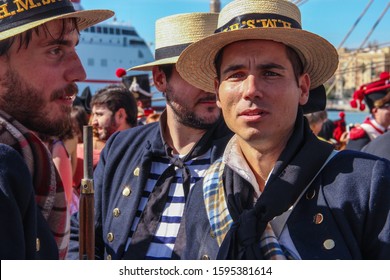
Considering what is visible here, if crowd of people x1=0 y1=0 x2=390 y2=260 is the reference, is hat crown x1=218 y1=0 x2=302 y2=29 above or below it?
above

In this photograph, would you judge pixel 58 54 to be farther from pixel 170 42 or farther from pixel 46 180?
pixel 170 42

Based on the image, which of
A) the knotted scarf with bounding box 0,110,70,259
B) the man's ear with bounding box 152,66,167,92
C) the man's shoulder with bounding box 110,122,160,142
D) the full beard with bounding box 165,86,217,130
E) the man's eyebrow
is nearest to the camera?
the knotted scarf with bounding box 0,110,70,259

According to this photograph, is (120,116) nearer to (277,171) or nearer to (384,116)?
(384,116)

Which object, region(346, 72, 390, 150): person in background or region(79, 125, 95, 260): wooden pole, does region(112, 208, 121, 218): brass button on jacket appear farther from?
region(346, 72, 390, 150): person in background

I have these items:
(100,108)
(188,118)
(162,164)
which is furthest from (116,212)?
(100,108)

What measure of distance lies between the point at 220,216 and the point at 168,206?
0.68m

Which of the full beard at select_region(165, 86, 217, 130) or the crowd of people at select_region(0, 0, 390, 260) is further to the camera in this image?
the full beard at select_region(165, 86, 217, 130)

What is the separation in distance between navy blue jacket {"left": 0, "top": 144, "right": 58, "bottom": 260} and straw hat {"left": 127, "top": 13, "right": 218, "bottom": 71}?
160cm

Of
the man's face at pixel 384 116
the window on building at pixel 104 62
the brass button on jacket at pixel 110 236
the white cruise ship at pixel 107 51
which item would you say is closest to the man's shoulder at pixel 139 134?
the brass button on jacket at pixel 110 236

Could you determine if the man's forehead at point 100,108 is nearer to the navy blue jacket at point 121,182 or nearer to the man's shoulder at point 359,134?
the navy blue jacket at point 121,182

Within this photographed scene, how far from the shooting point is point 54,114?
227cm

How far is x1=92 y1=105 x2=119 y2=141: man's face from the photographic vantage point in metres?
5.34

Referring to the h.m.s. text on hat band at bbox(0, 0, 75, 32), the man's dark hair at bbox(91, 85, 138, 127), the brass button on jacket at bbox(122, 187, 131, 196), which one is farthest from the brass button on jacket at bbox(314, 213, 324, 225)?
the man's dark hair at bbox(91, 85, 138, 127)

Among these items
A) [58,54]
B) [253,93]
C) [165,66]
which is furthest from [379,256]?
A: [165,66]
